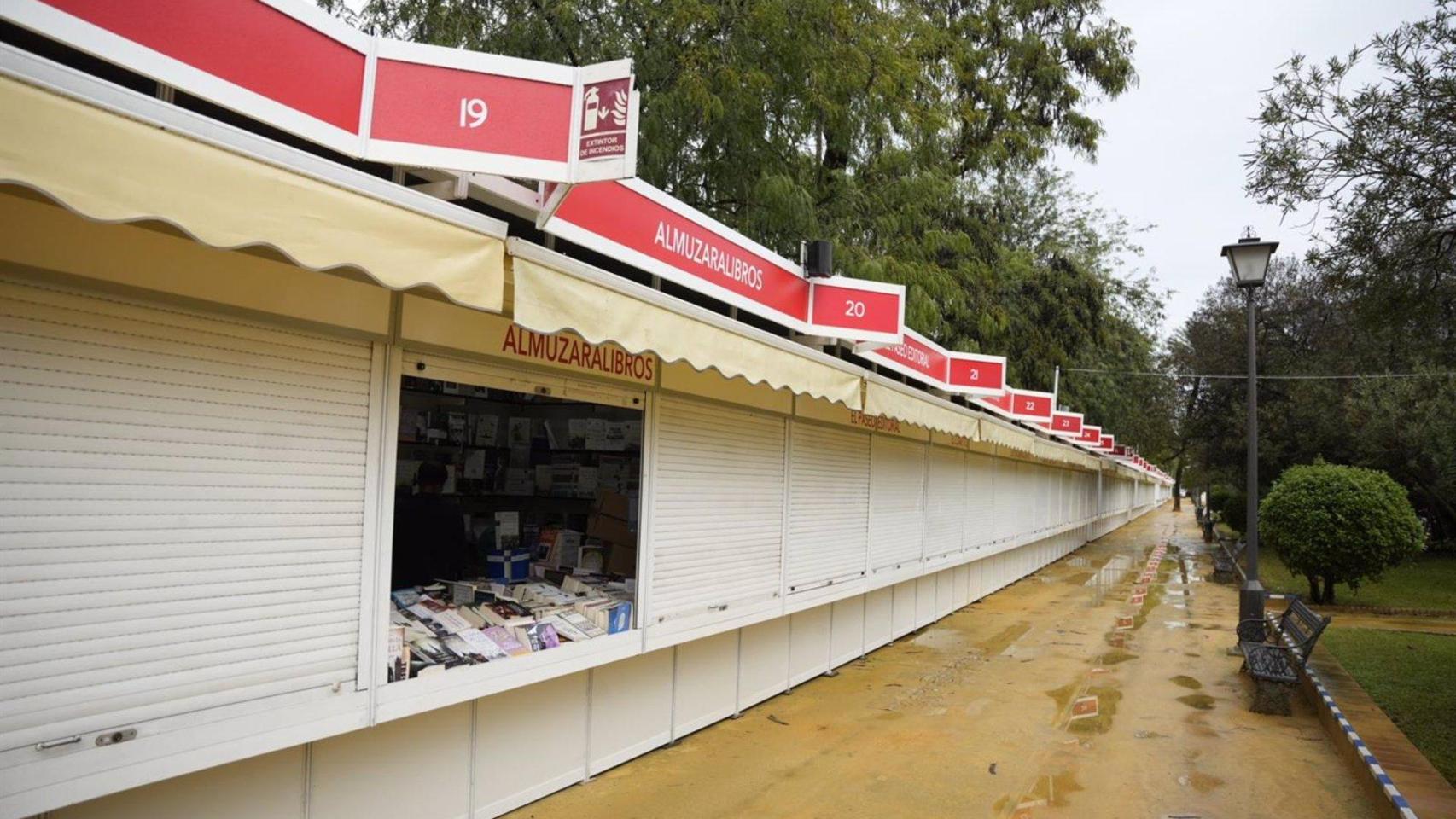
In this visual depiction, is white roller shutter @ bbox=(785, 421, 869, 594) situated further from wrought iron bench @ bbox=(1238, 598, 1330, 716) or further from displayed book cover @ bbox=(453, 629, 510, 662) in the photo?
wrought iron bench @ bbox=(1238, 598, 1330, 716)

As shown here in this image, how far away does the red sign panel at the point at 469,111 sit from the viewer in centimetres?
349

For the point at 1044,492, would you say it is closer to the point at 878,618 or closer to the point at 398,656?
the point at 878,618

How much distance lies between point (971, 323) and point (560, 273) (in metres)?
18.3

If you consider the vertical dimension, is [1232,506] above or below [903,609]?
above

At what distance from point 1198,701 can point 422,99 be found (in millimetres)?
8636

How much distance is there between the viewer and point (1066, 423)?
19.0 m

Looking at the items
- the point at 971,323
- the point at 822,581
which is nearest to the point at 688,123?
the point at 822,581

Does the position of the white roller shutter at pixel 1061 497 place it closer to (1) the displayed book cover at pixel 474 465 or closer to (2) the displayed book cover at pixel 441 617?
(1) the displayed book cover at pixel 474 465

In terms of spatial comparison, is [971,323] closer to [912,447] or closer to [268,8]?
[912,447]

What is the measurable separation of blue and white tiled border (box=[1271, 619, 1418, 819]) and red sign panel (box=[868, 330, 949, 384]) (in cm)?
480

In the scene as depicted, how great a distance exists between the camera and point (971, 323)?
21062 mm

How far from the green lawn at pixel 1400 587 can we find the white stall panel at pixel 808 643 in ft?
37.0

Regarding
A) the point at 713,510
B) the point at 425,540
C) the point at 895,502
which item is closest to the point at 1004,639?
the point at 895,502

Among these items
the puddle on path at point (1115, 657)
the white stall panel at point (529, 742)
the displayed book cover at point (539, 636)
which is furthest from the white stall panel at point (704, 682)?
the puddle on path at point (1115, 657)
